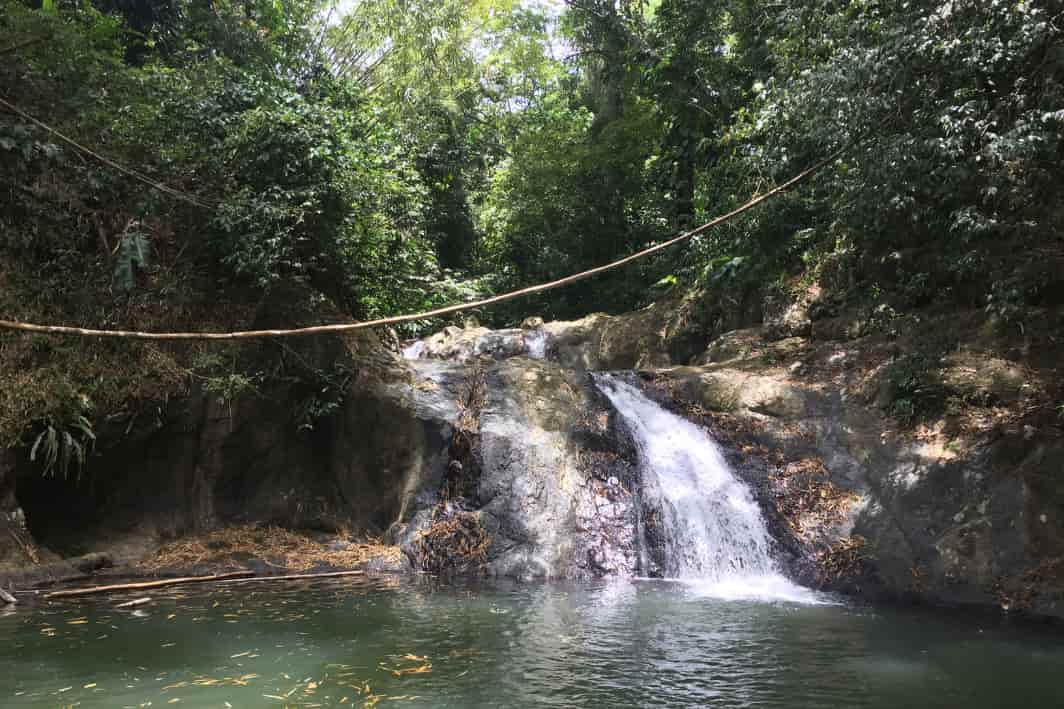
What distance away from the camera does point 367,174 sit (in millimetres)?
11430

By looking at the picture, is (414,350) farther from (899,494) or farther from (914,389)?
(899,494)

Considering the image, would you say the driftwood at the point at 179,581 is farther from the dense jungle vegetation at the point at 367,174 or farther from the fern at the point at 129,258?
the fern at the point at 129,258

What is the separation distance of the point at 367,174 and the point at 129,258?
377cm

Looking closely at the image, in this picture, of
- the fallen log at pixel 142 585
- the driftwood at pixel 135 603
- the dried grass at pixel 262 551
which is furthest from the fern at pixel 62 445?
the driftwood at pixel 135 603

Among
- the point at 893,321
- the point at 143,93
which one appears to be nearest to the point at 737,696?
the point at 893,321

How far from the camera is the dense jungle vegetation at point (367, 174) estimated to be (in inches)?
276

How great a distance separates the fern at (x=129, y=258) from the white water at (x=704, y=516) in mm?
6676

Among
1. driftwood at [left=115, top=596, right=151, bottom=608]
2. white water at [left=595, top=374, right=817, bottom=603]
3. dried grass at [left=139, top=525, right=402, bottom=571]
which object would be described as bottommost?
driftwood at [left=115, top=596, right=151, bottom=608]

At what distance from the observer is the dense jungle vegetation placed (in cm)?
701

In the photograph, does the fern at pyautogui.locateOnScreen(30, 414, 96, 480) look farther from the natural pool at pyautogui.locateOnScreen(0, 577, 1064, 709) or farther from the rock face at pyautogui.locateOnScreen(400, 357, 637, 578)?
the rock face at pyautogui.locateOnScreen(400, 357, 637, 578)

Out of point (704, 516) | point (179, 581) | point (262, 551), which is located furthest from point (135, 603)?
point (704, 516)

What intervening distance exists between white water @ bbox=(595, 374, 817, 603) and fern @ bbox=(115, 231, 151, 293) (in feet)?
21.9

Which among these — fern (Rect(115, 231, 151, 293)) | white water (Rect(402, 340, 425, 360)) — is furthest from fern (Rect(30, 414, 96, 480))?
white water (Rect(402, 340, 425, 360))

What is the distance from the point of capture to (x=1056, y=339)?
333 inches
